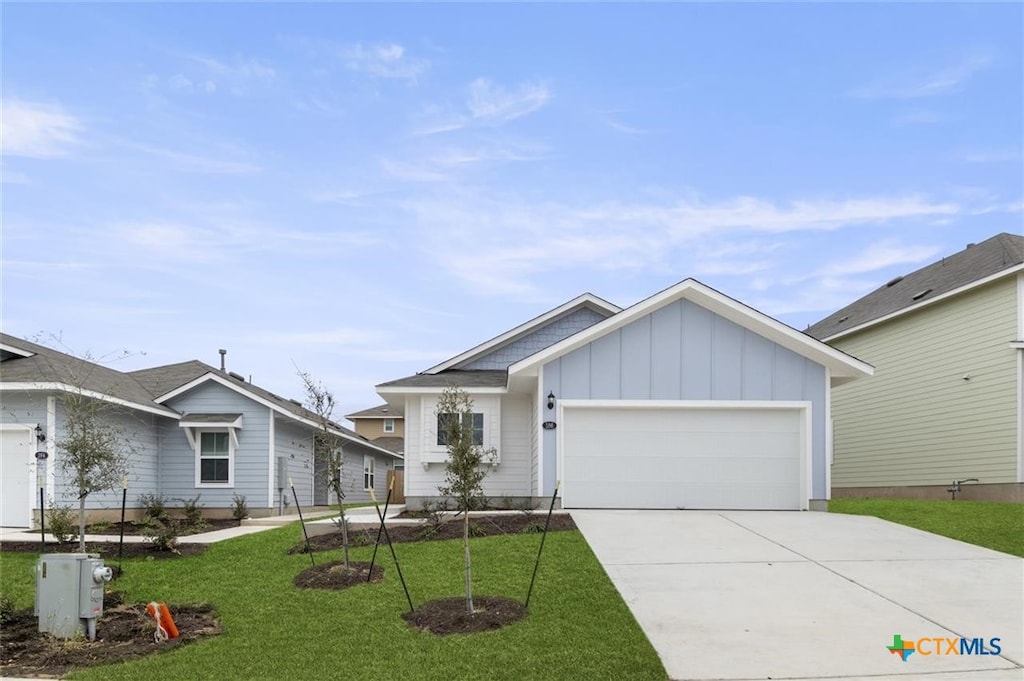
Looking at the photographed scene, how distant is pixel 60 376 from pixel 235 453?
14.4 feet

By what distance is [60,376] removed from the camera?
50.8 ft

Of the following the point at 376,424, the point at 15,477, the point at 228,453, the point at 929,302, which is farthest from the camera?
the point at 376,424

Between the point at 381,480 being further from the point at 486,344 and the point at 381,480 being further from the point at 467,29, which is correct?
the point at 467,29

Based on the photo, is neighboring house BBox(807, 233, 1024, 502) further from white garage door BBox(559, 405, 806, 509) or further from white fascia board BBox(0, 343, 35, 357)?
white fascia board BBox(0, 343, 35, 357)

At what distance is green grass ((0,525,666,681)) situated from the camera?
21.4 ft

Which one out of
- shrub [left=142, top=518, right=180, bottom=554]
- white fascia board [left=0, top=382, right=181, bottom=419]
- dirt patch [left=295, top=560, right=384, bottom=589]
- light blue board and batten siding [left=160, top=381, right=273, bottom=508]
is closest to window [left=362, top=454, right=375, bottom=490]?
light blue board and batten siding [left=160, top=381, right=273, bottom=508]

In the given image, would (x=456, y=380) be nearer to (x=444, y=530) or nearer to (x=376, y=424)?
(x=444, y=530)

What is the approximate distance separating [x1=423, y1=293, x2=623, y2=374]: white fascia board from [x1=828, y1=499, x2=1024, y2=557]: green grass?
723 cm

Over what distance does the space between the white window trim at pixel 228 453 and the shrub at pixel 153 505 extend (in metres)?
0.86

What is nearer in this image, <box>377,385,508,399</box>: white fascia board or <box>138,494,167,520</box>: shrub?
<box>138,494,167,520</box>: shrub

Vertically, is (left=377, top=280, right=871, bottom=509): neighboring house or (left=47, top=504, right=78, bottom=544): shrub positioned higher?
(left=377, top=280, right=871, bottom=509): neighboring house

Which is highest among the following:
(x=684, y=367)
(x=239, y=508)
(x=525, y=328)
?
(x=525, y=328)

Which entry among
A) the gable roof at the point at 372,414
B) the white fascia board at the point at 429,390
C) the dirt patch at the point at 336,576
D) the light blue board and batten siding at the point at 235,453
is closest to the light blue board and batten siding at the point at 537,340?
the white fascia board at the point at 429,390

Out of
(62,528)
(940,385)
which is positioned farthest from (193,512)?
(940,385)
